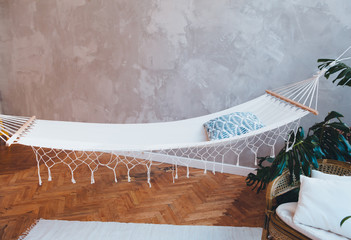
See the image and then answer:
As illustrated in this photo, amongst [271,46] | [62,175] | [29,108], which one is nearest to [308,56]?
[271,46]

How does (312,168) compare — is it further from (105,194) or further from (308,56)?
(105,194)

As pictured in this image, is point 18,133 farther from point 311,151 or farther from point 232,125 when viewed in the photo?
point 311,151

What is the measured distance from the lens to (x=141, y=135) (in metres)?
1.93

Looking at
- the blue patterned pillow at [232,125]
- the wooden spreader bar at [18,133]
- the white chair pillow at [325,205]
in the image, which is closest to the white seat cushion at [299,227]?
the white chair pillow at [325,205]

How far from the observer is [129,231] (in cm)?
175

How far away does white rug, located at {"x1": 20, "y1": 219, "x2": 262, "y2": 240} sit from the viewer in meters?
1.70

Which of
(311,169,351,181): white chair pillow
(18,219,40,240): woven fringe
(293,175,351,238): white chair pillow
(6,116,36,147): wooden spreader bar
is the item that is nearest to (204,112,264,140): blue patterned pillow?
(311,169,351,181): white chair pillow

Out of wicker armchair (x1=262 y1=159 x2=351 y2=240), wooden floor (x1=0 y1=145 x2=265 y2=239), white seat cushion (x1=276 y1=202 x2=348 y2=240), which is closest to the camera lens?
white seat cushion (x1=276 y1=202 x2=348 y2=240)

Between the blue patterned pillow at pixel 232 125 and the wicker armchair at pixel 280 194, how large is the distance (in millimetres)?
488

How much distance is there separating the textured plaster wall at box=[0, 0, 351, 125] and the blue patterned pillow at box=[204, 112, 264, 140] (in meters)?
0.40

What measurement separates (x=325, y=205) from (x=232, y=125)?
0.83 metres

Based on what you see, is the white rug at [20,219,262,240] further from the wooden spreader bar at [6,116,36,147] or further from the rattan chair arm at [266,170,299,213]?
the wooden spreader bar at [6,116,36,147]

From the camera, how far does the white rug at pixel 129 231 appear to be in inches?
66.9

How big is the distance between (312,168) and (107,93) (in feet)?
6.77
